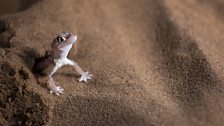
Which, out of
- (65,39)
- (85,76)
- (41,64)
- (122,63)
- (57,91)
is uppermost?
(65,39)

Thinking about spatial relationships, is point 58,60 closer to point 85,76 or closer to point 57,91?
point 85,76

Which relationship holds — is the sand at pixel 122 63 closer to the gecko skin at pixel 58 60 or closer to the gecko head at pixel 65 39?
the gecko skin at pixel 58 60

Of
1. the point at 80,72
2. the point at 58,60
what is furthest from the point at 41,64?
the point at 80,72

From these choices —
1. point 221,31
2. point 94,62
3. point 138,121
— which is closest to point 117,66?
point 94,62

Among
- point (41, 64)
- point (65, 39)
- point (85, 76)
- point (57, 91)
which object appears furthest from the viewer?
point (41, 64)

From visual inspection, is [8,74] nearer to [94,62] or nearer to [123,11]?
[94,62]

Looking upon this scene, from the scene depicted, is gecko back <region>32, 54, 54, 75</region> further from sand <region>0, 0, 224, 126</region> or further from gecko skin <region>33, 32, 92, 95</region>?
sand <region>0, 0, 224, 126</region>
